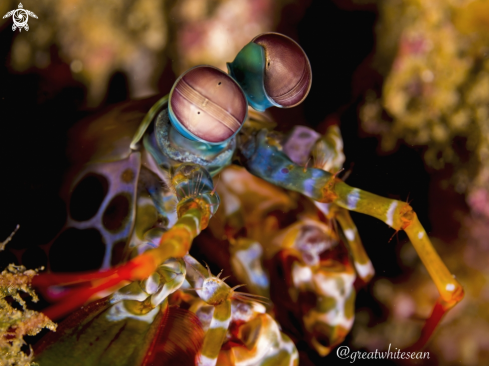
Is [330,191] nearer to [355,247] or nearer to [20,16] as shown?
[355,247]

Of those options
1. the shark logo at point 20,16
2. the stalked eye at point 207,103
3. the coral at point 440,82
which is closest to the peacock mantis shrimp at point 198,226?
the stalked eye at point 207,103

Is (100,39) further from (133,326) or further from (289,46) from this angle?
(133,326)

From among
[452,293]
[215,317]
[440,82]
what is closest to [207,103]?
[215,317]

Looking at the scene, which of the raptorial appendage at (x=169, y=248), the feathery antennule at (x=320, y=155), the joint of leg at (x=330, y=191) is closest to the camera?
the raptorial appendage at (x=169, y=248)

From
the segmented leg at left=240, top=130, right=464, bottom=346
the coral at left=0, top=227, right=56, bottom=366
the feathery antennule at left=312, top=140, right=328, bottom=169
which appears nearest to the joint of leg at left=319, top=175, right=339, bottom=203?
the segmented leg at left=240, top=130, right=464, bottom=346

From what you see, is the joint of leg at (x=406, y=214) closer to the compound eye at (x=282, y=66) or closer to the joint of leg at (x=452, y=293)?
the joint of leg at (x=452, y=293)

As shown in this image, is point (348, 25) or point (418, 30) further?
point (348, 25)

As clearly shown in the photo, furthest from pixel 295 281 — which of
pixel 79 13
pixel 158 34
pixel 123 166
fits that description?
pixel 79 13
